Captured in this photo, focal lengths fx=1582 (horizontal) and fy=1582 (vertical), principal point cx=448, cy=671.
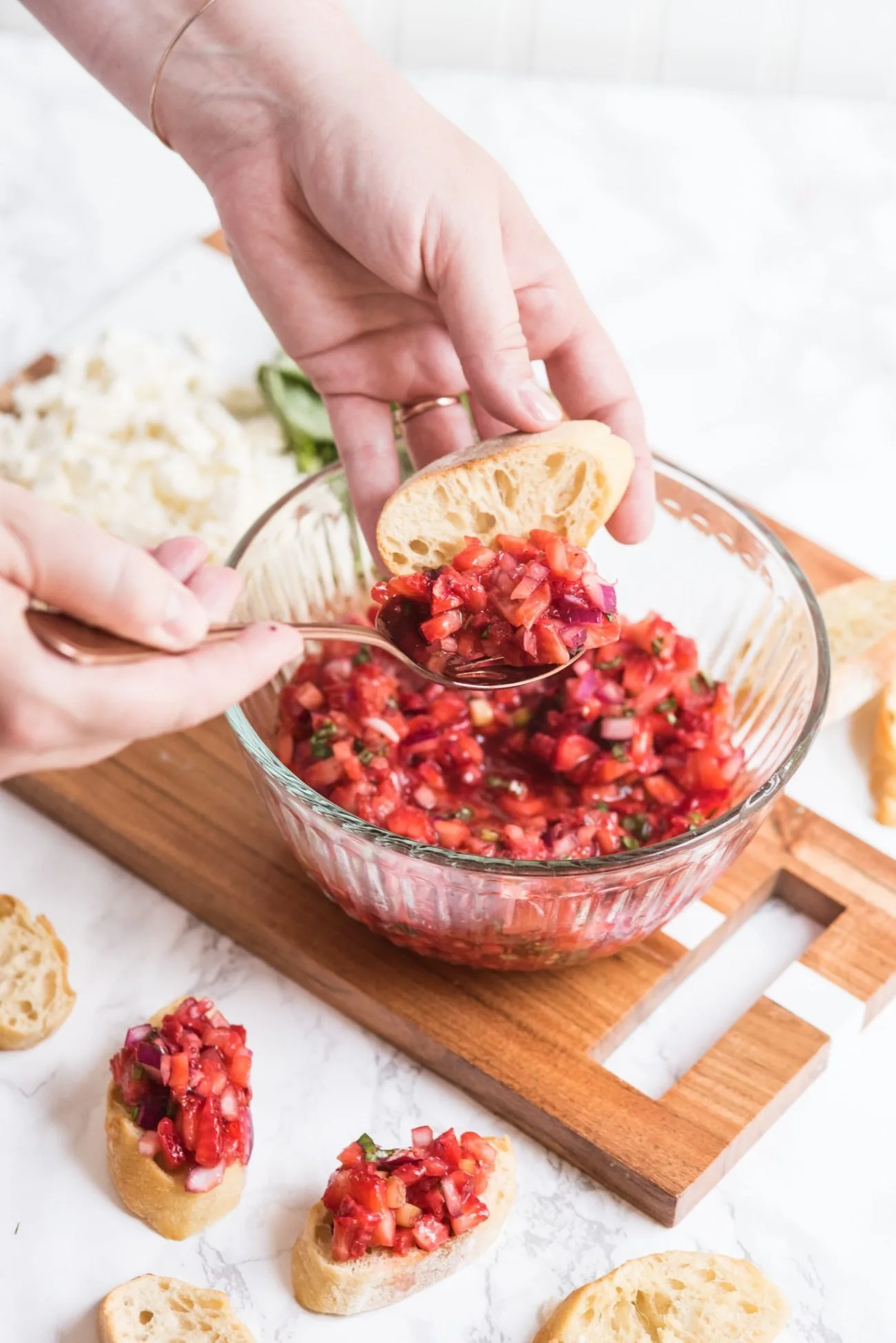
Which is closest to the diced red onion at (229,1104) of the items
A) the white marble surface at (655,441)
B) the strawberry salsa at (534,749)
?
the white marble surface at (655,441)

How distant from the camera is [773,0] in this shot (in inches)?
197

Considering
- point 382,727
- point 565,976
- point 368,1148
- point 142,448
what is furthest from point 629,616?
point 368,1148

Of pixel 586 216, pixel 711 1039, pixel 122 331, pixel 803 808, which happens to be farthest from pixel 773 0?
pixel 711 1039

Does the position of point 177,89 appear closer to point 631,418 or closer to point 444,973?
point 631,418

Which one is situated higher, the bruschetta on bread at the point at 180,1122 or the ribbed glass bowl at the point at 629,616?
the ribbed glass bowl at the point at 629,616

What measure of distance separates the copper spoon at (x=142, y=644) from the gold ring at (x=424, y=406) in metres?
0.67

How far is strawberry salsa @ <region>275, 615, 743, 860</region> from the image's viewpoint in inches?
101

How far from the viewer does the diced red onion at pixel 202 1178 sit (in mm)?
2293

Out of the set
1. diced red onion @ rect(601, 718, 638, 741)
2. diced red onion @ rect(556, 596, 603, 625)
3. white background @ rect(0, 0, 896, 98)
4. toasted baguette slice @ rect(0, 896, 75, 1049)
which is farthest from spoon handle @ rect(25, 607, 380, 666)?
white background @ rect(0, 0, 896, 98)

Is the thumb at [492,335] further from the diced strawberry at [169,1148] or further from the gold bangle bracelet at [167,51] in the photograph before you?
the diced strawberry at [169,1148]

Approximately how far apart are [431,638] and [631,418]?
0.66 m

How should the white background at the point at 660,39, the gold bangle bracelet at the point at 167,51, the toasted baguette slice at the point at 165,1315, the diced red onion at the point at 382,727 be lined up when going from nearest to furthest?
the toasted baguette slice at the point at 165,1315, the diced red onion at the point at 382,727, the gold bangle bracelet at the point at 167,51, the white background at the point at 660,39

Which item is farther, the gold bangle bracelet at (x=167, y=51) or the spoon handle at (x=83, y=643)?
the gold bangle bracelet at (x=167, y=51)

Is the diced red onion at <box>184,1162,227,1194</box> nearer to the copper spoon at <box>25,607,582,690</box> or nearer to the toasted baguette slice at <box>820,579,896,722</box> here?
the copper spoon at <box>25,607,582,690</box>
